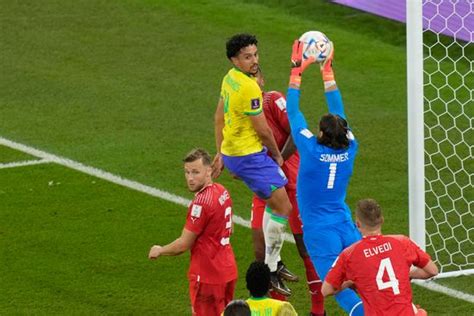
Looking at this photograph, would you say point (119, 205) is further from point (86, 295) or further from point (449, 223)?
A: point (449, 223)

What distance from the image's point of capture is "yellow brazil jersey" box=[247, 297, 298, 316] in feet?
26.9

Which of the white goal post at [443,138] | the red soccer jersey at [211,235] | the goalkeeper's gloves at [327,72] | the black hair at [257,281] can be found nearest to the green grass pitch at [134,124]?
the white goal post at [443,138]

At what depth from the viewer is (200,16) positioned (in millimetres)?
19656

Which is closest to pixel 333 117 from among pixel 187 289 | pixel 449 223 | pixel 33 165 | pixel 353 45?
pixel 187 289

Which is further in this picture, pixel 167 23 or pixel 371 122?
pixel 167 23

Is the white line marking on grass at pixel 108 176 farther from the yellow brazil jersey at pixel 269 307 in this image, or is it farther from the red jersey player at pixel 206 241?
the yellow brazil jersey at pixel 269 307

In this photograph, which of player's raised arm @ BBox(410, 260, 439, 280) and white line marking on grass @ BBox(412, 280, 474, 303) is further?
white line marking on grass @ BBox(412, 280, 474, 303)

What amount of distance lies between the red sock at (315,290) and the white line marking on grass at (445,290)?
1.08m

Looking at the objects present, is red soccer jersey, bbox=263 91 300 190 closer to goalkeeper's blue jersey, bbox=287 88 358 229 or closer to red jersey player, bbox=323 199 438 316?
goalkeeper's blue jersey, bbox=287 88 358 229

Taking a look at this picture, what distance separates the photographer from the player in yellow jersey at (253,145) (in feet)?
35.5

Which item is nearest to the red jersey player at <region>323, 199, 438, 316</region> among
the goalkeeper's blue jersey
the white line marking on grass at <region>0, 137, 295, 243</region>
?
the goalkeeper's blue jersey

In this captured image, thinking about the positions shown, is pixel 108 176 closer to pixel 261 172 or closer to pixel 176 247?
pixel 261 172

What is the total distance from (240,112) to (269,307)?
2.95 meters

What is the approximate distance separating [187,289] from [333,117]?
8.06 ft
